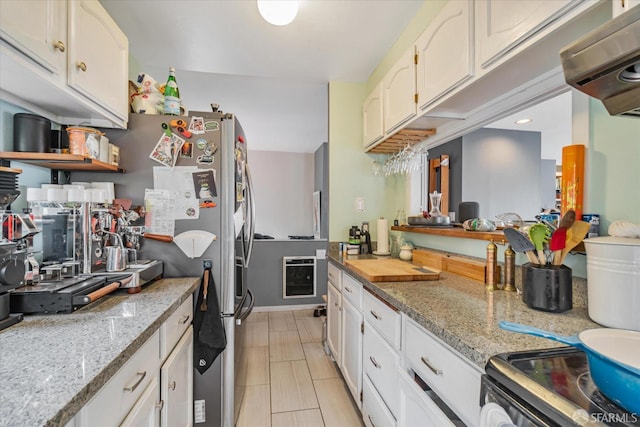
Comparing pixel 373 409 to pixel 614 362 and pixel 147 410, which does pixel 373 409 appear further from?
pixel 614 362

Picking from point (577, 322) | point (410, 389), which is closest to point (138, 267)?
point (410, 389)

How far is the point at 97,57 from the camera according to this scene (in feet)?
4.36

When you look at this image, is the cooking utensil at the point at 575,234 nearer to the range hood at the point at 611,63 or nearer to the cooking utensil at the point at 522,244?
the cooking utensil at the point at 522,244

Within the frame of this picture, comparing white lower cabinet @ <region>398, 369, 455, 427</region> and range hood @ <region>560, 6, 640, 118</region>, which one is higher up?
range hood @ <region>560, 6, 640, 118</region>

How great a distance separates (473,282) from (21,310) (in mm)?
1832

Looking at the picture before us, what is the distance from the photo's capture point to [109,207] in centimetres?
148

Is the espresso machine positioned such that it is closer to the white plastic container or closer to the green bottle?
the green bottle

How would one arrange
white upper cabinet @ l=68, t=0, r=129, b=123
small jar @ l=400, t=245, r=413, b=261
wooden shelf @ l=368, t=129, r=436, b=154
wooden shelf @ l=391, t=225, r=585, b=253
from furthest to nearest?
small jar @ l=400, t=245, r=413, b=261, wooden shelf @ l=368, t=129, r=436, b=154, wooden shelf @ l=391, t=225, r=585, b=253, white upper cabinet @ l=68, t=0, r=129, b=123

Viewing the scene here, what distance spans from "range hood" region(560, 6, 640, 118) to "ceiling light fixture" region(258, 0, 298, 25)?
1.33 m

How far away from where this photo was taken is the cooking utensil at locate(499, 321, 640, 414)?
0.47 m

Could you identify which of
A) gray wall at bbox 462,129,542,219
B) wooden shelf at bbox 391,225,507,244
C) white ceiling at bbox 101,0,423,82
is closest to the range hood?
gray wall at bbox 462,129,542,219

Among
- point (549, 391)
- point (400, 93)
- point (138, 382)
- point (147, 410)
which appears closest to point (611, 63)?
point (549, 391)

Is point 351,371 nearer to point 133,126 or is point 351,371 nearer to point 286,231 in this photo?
point 133,126

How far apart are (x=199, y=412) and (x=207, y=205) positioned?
1.14m
